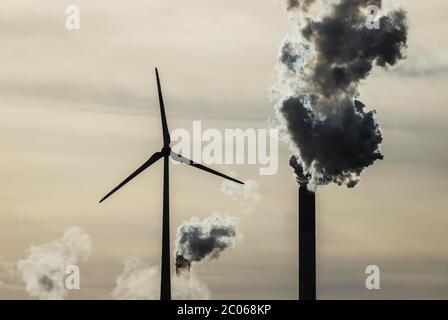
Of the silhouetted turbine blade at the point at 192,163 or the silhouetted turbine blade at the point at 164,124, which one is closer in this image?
the silhouetted turbine blade at the point at 164,124

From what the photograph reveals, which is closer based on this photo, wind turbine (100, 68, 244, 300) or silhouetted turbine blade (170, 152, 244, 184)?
wind turbine (100, 68, 244, 300)

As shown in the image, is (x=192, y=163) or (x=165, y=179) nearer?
(x=165, y=179)

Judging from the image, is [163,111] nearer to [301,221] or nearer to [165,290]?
[165,290]

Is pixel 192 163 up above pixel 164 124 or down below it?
below

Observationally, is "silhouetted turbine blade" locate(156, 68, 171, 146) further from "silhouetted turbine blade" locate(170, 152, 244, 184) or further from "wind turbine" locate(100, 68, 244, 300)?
"silhouetted turbine blade" locate(170, 152, 244, 184)

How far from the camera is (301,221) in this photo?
179m

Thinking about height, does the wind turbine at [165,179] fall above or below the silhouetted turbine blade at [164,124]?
below

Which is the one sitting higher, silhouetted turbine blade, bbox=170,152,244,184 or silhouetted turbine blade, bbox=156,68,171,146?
silhouetted turbine blade, bbox=156,68,171,146

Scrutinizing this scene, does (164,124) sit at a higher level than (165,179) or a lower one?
higher

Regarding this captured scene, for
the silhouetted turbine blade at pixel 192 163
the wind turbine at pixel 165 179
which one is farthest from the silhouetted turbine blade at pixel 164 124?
the silhouetted turbine blade at pixel 192 163

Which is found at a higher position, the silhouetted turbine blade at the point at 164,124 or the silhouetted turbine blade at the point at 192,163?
the silhouetted turbine blade at the point at 164,124

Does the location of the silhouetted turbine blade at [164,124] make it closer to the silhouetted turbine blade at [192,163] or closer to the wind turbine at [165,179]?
the wind turbine at [165,179]

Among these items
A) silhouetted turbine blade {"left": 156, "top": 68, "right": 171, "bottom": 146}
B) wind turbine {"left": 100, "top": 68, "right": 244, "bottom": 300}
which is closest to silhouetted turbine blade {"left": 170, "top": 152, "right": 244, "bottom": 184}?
wind turbine {"left": 100, "top": 68, "right": 244, "bottom": 300}
